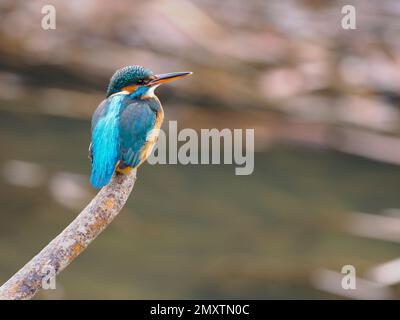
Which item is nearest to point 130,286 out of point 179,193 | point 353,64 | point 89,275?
point 89,275

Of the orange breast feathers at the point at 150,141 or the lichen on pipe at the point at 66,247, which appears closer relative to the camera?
the lichen on pipe at the point at 66,247

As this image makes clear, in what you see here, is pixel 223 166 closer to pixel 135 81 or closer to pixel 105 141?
pixel 135 81

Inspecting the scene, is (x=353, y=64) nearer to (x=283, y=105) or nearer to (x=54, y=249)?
(x=283, y=105)

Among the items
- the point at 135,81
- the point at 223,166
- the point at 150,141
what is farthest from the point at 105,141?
the point at 223,166

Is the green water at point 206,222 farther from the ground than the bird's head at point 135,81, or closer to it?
farther from the ground

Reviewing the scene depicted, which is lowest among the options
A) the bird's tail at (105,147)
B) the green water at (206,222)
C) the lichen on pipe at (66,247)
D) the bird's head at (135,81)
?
the lichen on pipe at (66,247)

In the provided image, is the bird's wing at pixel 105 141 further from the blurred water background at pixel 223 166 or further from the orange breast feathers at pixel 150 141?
the blurred water background at pixel 223 166

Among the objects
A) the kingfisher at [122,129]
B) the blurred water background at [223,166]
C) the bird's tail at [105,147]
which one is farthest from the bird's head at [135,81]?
the blurred water background at [223,166]
